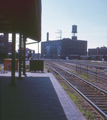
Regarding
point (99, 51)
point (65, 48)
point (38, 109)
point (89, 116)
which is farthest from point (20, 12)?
point (65, 48)

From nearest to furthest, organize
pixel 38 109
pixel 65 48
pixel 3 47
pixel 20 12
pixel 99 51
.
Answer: pixel 38 109, pixel 20 12, pixel 3 47, pixel 99 51, pixel 65 48

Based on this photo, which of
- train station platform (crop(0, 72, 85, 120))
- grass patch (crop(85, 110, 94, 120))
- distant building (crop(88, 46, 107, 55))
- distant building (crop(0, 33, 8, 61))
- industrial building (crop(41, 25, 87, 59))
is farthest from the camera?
industrial building (crop(41, 25, 87, 59))

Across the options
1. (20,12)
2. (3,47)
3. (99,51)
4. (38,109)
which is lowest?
(38,109)

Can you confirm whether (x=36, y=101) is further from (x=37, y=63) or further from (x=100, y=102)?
(x=37, y=63)

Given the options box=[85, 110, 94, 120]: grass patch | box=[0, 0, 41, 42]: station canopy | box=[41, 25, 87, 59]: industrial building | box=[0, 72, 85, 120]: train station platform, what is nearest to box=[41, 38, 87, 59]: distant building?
box=[41, 25, 87, 59]: industrial building

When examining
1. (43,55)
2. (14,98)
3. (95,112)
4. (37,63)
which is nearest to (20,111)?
(14,98)

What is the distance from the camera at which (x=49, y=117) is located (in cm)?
489

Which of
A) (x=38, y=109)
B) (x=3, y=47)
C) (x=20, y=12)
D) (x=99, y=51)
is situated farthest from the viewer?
(x=99, y=51)

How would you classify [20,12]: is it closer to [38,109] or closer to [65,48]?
[38,109]

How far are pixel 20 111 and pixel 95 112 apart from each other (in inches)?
111

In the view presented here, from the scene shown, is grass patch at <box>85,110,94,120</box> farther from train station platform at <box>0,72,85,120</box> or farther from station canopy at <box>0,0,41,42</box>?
station canopy at <box>0,0,41,42</box>

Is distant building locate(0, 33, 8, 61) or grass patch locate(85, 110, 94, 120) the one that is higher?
distant building locate(0, 33, 8, 61)

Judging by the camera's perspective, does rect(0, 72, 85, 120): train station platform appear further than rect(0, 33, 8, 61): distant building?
No

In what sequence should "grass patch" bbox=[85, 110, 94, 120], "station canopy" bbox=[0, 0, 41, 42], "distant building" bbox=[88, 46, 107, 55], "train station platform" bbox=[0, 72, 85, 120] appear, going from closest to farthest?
1. "train station platform" bbox=[0, 72, 85, 120]
2. "grass patch" bbox=[85, 110, 94, 120]
3. "station canopy" bbox=[0, 0, 41, 42]
4. "distant building" bbox=[88, 46, 107, 55]
